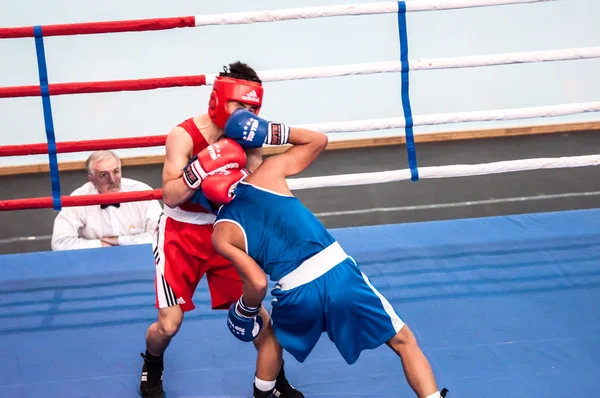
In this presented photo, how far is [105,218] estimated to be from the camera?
4.14 meters

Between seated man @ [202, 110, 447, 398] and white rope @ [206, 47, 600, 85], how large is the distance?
3.70 ft

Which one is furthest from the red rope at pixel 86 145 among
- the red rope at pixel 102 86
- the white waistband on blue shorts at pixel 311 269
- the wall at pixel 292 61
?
the wall at pixel 292 61

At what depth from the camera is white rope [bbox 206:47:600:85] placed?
344 cm

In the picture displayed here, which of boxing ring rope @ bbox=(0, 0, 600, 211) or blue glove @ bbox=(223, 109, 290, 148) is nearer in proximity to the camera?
blue glove @ bbox=(223, 109, 290, 148)

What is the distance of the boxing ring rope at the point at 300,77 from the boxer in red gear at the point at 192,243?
76cm

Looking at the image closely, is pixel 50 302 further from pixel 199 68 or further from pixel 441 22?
pixel 441 22

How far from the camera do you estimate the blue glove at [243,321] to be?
2.35 metres

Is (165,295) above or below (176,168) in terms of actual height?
below

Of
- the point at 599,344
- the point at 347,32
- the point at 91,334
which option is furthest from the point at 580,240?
the point at 347,32

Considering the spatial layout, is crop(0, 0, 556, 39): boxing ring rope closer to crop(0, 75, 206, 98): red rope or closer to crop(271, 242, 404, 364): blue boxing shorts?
crop(0, 75, 206, 98): red rope

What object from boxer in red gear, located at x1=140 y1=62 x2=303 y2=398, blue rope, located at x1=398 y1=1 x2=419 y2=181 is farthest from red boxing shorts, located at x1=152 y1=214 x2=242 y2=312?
blue rope, located at x1=398 y1=1 x2=419 y2=181

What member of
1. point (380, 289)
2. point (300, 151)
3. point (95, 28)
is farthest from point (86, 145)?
point (380, 289)

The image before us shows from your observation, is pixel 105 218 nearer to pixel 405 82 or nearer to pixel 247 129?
pixel 405 82

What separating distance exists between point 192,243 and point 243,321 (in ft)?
1.42
